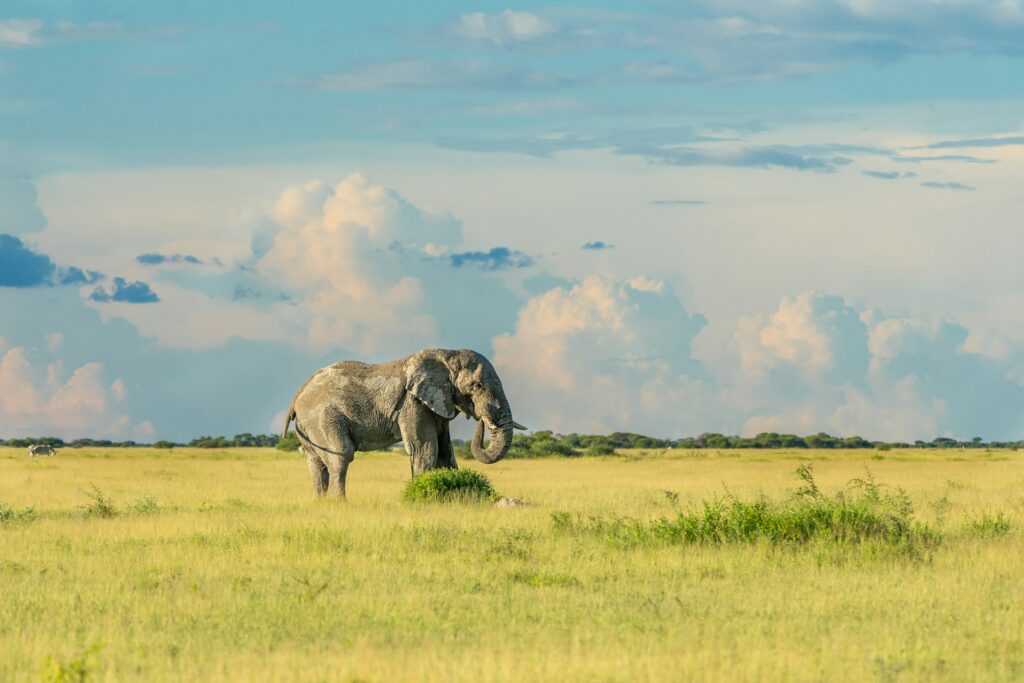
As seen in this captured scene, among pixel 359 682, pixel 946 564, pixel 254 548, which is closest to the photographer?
pixel 359 682

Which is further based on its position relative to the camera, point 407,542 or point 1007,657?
point 407,542

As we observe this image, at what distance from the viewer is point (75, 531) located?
73.9ft

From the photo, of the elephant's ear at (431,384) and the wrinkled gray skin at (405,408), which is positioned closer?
the elephant's ear at (431,384)

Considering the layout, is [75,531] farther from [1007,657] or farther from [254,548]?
[1007,657]

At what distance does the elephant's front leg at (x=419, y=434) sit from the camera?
27.1 m

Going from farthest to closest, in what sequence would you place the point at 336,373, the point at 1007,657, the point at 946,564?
the point at 336,373, the point at 946,564, the point at 1007,657

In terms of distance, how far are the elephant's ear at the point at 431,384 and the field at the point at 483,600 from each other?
2388 mm

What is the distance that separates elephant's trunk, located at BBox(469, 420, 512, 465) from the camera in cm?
2752

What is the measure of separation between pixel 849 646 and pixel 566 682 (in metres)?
3.11

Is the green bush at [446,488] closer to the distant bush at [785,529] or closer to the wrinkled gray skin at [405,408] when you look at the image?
the wrinkled gray skin at [405,408]

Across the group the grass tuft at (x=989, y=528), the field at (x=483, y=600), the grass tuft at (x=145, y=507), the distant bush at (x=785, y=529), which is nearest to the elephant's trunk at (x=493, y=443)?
the field at (x=483, y=600)

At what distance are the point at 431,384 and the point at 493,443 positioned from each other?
1.90m

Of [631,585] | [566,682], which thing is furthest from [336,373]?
[566,682]

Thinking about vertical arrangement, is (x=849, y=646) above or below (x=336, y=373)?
below
